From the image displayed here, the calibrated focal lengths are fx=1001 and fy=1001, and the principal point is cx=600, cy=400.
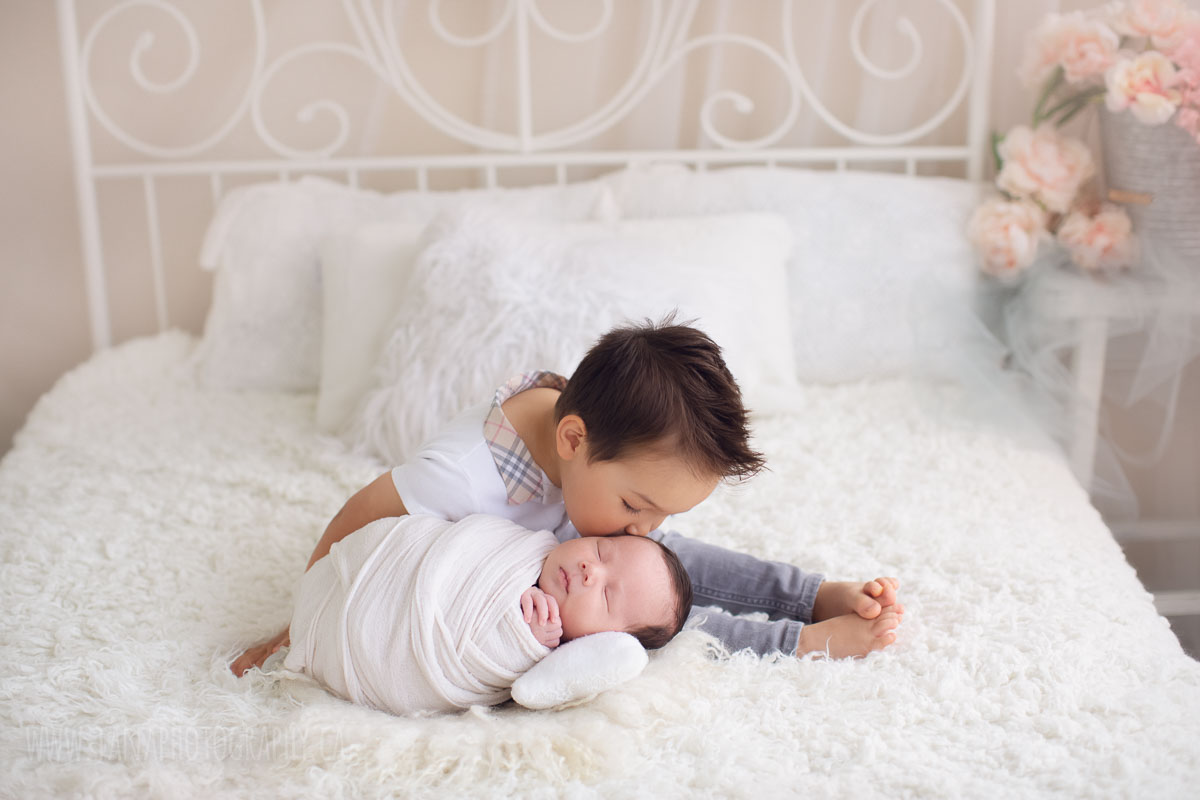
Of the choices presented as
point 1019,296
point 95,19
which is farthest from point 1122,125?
point 95,19

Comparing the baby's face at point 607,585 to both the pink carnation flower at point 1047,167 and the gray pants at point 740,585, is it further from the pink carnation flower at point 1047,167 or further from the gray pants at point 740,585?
the pink carnation flower at point 1047,167

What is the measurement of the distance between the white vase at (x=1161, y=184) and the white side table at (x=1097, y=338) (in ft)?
0.26

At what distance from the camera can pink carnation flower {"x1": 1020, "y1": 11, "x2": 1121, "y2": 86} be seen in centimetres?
183

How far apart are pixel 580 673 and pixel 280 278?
1325 mm

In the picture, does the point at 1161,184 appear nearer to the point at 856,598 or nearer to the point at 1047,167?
the point at 1047,167

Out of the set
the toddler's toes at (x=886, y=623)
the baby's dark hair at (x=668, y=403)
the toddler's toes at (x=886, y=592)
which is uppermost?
the baby's dark hair at (x=668, y=403)

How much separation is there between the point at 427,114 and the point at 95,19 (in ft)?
2.53

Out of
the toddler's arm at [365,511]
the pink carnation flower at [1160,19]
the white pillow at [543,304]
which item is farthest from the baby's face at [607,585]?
the pink carnation flower at [1160,19]

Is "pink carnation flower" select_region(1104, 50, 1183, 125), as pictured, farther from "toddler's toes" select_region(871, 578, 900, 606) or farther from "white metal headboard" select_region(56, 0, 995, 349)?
"toddler's toes" select_region(871, 578, 900, 606)

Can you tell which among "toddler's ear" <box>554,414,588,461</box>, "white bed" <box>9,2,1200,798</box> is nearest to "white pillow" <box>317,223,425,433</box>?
"white bed" <box>9,2,1200,798</box>

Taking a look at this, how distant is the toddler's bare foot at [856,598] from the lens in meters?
1.17

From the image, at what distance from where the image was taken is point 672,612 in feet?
3.68

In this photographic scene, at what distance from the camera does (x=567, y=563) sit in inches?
43.2

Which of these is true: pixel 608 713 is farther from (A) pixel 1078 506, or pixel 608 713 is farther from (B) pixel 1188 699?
(A) pixel 1078 506
